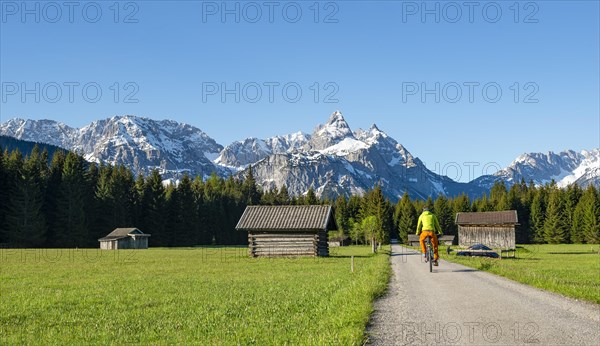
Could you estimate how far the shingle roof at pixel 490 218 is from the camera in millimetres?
85375

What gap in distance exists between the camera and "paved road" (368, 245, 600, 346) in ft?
30.2

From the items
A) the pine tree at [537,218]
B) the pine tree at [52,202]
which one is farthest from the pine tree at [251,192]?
the pine tree at [537,218]

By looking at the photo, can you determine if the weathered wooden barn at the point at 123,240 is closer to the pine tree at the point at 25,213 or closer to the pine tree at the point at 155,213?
the pine tree at the point at 25,213

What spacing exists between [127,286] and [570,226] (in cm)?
13119

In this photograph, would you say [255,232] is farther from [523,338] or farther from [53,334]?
[523,338]

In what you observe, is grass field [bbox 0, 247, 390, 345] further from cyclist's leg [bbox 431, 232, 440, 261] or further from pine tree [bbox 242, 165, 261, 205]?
pine tree [bbox 242, 165, 261, 205]

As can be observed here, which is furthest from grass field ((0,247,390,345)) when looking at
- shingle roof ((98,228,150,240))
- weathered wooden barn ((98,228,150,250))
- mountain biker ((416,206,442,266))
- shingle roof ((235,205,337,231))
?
shingle roof ((98,228,150,240))

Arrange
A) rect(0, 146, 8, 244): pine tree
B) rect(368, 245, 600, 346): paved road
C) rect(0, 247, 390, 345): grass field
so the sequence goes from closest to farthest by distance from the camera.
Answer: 1. rect(368, 245, 600, 346): paved road
2. rect(0, 247, 390, 345): grass field
3. rect(0, 146, 8, 244): pine tree

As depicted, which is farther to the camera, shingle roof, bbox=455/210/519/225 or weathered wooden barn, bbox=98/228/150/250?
weathered wooden barn, bbox=98/228/150/250

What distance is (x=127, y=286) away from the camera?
2223 centimetres

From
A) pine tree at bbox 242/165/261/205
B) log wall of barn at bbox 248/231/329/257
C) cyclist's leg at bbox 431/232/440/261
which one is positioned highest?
pine tree at bbox 242/165/261/205

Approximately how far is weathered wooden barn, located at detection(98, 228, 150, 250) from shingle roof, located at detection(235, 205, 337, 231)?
46.8 m

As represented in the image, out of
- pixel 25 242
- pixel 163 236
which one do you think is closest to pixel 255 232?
pixel 25 242

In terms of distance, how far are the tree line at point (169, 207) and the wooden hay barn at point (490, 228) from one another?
1785 centimetres
